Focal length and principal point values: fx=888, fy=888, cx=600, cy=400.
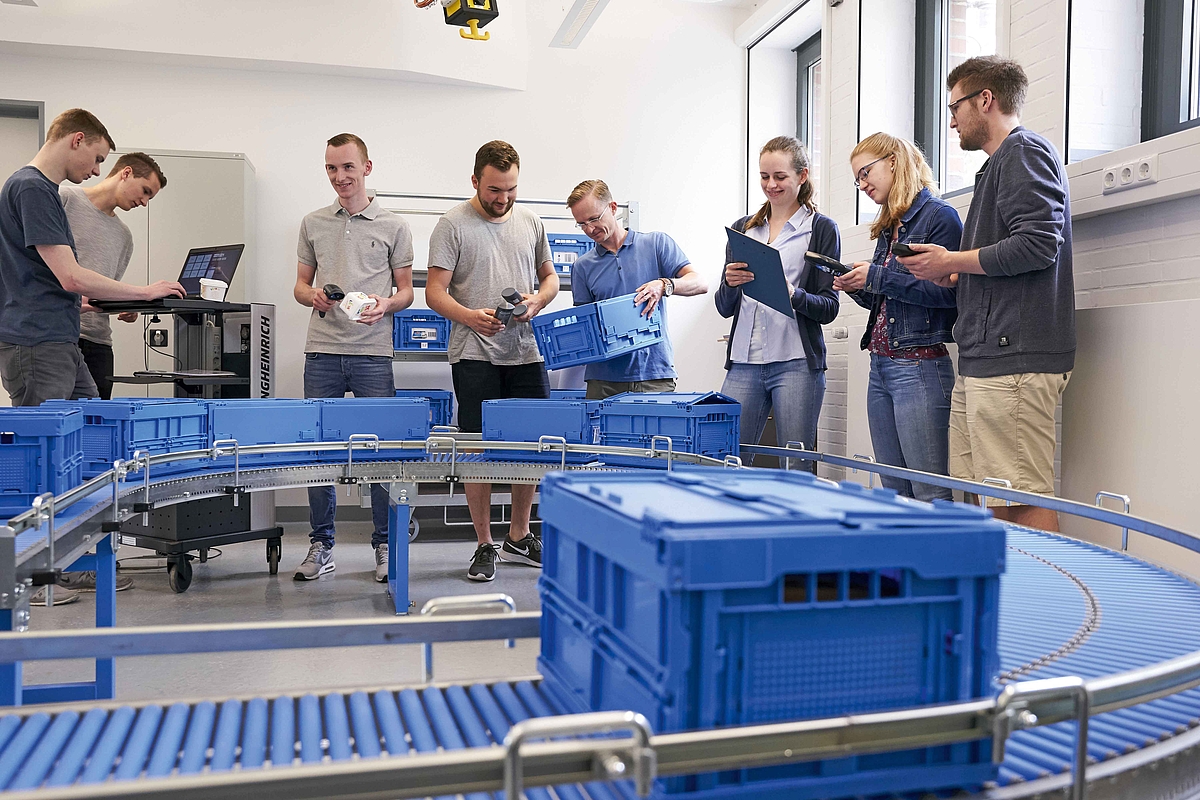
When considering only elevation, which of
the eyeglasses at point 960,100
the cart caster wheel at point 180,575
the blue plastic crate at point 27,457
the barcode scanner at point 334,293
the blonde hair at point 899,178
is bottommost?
the cart caster wheel at point 180,575

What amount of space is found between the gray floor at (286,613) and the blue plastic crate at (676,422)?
0.74m

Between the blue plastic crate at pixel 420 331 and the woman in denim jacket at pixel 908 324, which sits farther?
the blue plastic crate at pixel 420 331

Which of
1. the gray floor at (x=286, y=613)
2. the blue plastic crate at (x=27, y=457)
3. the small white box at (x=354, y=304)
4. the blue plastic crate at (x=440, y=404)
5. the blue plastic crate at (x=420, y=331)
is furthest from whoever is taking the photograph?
the blue plastic crate at (x=420, y=331)

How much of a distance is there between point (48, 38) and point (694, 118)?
3.76 m

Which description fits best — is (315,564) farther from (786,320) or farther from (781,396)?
(786,320)

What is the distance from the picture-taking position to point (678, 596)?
68 centimetres

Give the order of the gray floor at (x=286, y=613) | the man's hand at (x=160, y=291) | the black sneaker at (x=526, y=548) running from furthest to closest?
the black sneaker at (x=526, y=548), the man's hand at (x=160, y=291), the gray floor at (x=286, y=613)

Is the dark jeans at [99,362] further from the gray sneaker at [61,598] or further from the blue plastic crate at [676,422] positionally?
the blue plastic crate at [676,422]

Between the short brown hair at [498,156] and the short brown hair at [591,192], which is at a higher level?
the short brown hair at [498,156]

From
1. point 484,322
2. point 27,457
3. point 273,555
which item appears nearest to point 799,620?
point 27,457

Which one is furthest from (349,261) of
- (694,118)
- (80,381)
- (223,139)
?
(694,118)

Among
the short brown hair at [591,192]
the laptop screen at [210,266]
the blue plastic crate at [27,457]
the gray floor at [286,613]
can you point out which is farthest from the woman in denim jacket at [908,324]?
the laptop screen at [210,266]

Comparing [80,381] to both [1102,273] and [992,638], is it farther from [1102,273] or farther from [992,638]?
[1102,273]

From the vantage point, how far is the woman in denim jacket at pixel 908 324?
2654 mm
